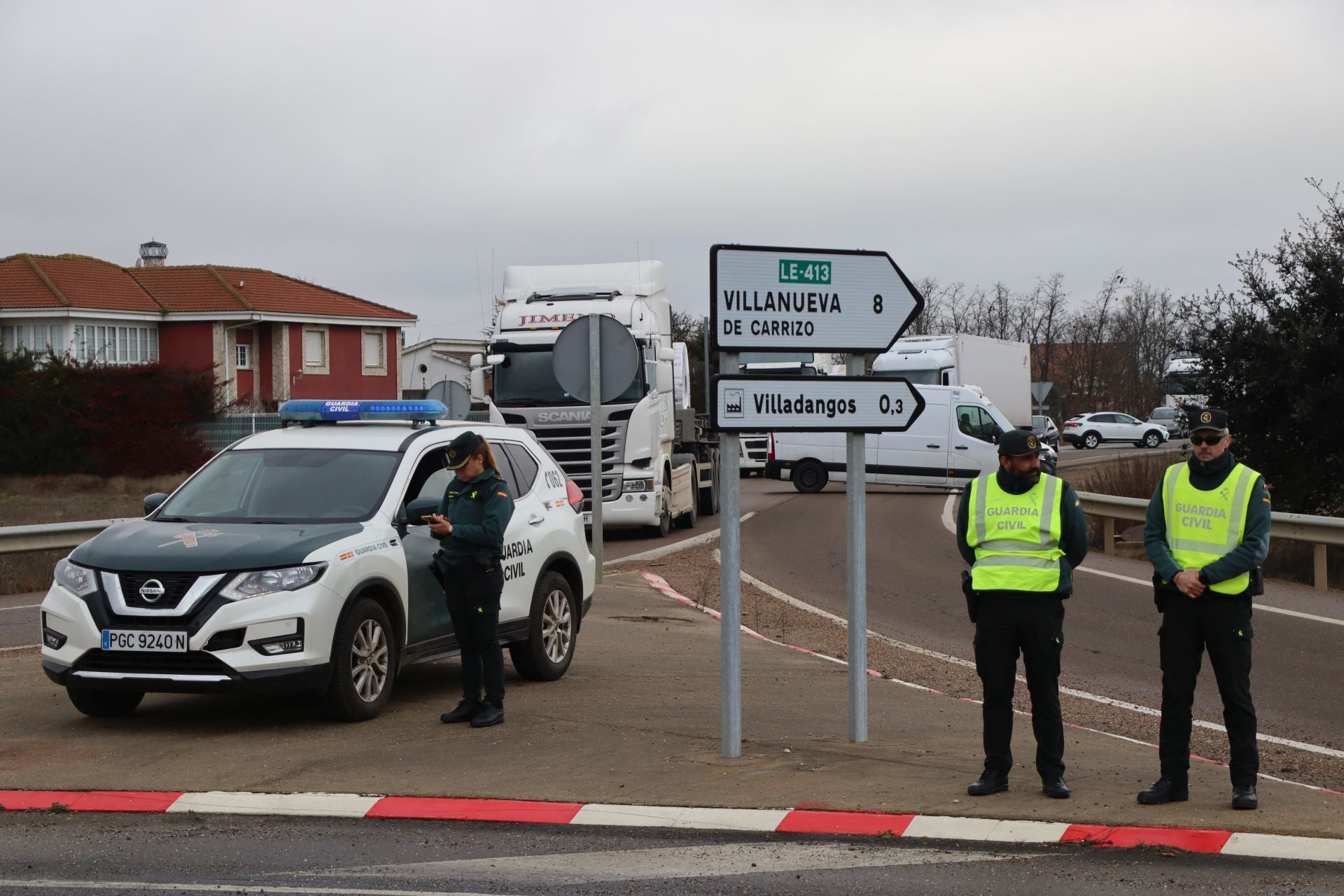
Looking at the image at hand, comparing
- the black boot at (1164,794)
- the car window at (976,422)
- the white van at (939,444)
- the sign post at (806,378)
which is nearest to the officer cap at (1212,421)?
the sign post at (806,378)

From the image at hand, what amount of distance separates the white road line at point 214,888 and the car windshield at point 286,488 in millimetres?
3391

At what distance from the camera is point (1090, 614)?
15.0 meters

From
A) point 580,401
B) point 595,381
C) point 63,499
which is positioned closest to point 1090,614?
point 595,381

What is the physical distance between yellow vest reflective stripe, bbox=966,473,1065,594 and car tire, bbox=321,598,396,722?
3.54 meters

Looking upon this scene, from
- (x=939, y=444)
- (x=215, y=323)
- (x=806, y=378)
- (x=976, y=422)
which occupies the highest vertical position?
(x=215, y=323)

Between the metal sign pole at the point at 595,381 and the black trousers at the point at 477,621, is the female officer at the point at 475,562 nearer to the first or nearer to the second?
the black trousers at the point at 477,621

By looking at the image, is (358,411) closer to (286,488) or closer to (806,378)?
(286,488)

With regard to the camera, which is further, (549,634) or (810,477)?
(810,477)

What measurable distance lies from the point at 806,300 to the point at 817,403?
1.87ft

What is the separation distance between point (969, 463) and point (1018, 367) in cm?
1329

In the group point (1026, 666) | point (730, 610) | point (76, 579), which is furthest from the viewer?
point (76, 579)

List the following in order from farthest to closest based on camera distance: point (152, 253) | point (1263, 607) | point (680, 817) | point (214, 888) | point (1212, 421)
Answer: point (152, 253) → point (1263, 607) → point (1212, 421) → point (680, 817) → point (214, 888)

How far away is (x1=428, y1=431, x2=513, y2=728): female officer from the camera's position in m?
8.64

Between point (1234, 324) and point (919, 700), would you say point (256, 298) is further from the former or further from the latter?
point (919, 700)
